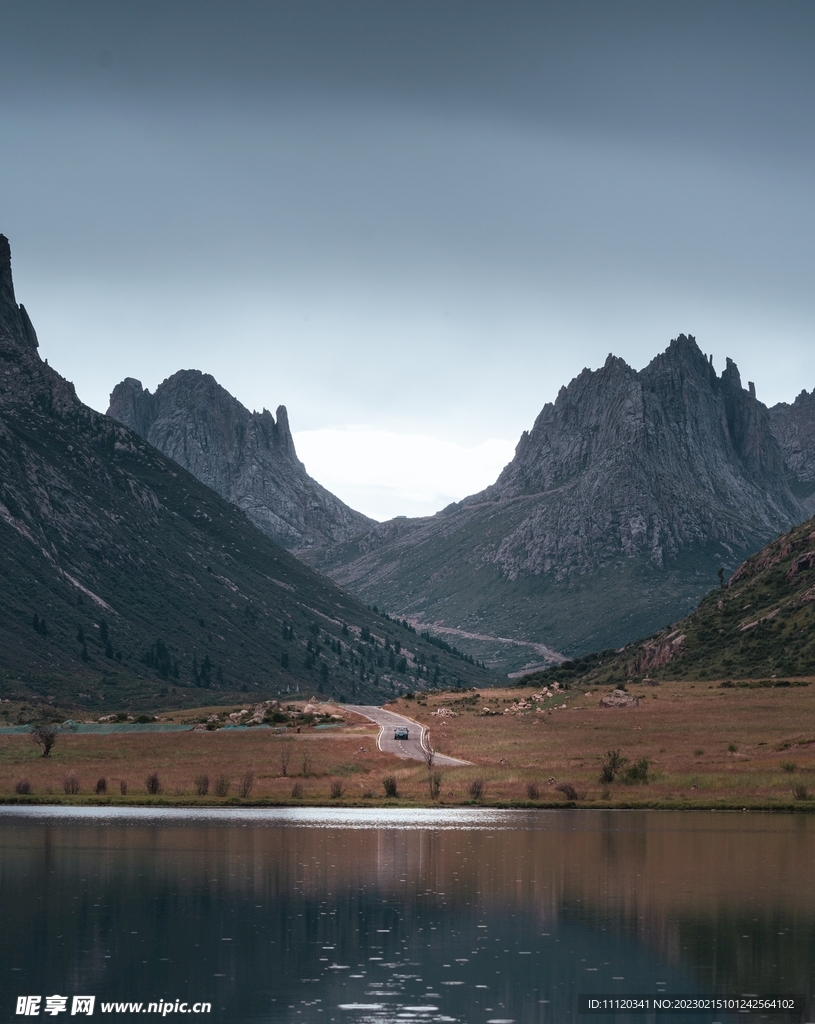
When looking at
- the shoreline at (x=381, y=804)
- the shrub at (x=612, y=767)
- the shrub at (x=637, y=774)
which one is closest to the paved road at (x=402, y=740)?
the shrub at (x=612, y=767)

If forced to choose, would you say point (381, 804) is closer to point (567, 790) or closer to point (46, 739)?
point (567, 790)

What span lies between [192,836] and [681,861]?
24.5m

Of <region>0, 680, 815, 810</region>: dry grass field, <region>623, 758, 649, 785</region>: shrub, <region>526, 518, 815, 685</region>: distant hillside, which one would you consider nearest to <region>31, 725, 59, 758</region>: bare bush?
<region>0, 680, 815, 810</region>: dry grass field

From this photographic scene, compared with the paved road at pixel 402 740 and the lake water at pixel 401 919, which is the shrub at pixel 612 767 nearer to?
the paved road at pixel 402 740

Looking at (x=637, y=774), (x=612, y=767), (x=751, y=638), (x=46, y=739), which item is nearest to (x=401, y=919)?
(x=637, y=774)

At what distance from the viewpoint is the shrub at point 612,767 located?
86.9 m

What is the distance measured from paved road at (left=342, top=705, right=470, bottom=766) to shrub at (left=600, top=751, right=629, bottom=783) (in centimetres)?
1428

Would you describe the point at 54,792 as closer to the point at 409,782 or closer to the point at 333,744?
the point at 409,782

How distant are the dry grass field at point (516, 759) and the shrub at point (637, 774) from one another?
106 mm

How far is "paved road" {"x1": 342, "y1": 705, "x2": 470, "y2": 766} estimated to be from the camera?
105125 mm

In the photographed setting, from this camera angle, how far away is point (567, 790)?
82688 mm

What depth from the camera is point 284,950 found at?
3447 cm

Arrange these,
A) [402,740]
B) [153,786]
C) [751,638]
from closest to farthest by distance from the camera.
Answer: [153,786]
[402,740]
[751,638]

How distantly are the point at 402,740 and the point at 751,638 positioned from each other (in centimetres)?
7385
